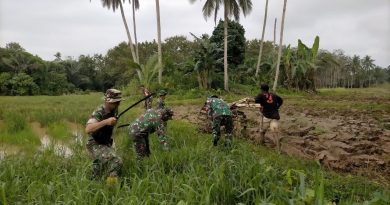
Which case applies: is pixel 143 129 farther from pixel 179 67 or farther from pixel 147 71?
pixel 179 67

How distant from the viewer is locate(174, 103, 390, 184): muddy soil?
6352 millimetres

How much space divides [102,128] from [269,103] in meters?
4.09

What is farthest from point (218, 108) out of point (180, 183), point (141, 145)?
point (180, 183)

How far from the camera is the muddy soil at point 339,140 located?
635 centimetres

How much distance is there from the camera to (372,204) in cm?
310

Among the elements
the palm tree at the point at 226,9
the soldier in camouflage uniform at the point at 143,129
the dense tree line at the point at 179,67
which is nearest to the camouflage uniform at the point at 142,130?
the soldier in camouflage uniform at the point at 143,129

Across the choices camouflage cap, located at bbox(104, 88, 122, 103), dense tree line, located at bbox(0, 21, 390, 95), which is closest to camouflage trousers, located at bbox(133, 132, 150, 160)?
camouflage cap, located at bbox(104, 88, 122, 103)

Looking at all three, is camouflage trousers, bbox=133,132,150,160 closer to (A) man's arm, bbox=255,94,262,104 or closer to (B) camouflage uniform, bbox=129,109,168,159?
(B) camouflage uniform, bbox=129,109,168,159

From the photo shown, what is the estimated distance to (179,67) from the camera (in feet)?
75.2

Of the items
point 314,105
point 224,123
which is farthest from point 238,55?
point 224,123

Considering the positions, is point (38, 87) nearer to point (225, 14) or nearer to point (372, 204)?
point (225, 14)

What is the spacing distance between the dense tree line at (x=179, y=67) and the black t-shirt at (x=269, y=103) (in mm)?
11314

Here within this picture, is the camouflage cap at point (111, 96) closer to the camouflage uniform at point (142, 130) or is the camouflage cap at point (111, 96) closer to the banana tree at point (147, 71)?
the camouflage uniform at point (142, 130)

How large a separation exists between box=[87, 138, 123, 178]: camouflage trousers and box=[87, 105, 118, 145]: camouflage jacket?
71 millimetres
